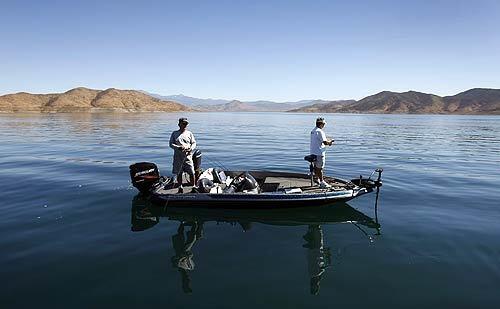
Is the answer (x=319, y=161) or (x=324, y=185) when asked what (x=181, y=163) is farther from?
(x=324, y=185)

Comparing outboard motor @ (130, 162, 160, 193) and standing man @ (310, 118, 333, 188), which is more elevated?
standing man @ (310, 118, 333, 188)

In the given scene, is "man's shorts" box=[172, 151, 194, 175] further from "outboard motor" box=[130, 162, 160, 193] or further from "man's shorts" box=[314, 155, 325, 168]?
"man's shorts" box=[314, 155, 325, 168]

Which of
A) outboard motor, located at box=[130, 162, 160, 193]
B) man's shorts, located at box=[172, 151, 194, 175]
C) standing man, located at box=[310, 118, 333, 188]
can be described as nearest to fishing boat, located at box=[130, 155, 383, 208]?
outboard motor, located at box=[130, 162, 160, 193]

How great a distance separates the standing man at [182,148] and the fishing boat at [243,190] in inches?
26.5

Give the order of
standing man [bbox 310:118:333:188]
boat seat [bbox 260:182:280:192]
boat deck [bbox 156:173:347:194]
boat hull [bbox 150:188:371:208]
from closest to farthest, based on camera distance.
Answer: boat hull [bbox 150:188:371:208], standing man [bbox 310:118:333:188], boat deck [bbox 156:173:347:194], boat seat [bbox 260:182:280:192]

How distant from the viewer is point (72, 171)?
66.1 feet

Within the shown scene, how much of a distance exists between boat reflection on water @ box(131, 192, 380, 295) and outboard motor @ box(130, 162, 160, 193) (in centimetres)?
87

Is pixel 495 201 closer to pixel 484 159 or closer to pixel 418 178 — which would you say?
pixel 418 178

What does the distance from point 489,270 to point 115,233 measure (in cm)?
985

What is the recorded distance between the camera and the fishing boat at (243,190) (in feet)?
39.8

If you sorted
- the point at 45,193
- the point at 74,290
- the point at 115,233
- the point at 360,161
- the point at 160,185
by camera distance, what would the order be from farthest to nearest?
the point at 360,161 → the point at 45,193 → the point at 160,185 → the point at 115,233 → the point at 74,290

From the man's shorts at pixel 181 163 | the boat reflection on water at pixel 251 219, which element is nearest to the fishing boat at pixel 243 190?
the boat reflection on water at pixel 251 219

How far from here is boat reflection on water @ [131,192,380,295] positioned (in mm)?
10023

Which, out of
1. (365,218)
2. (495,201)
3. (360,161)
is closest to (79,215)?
(365,218)
